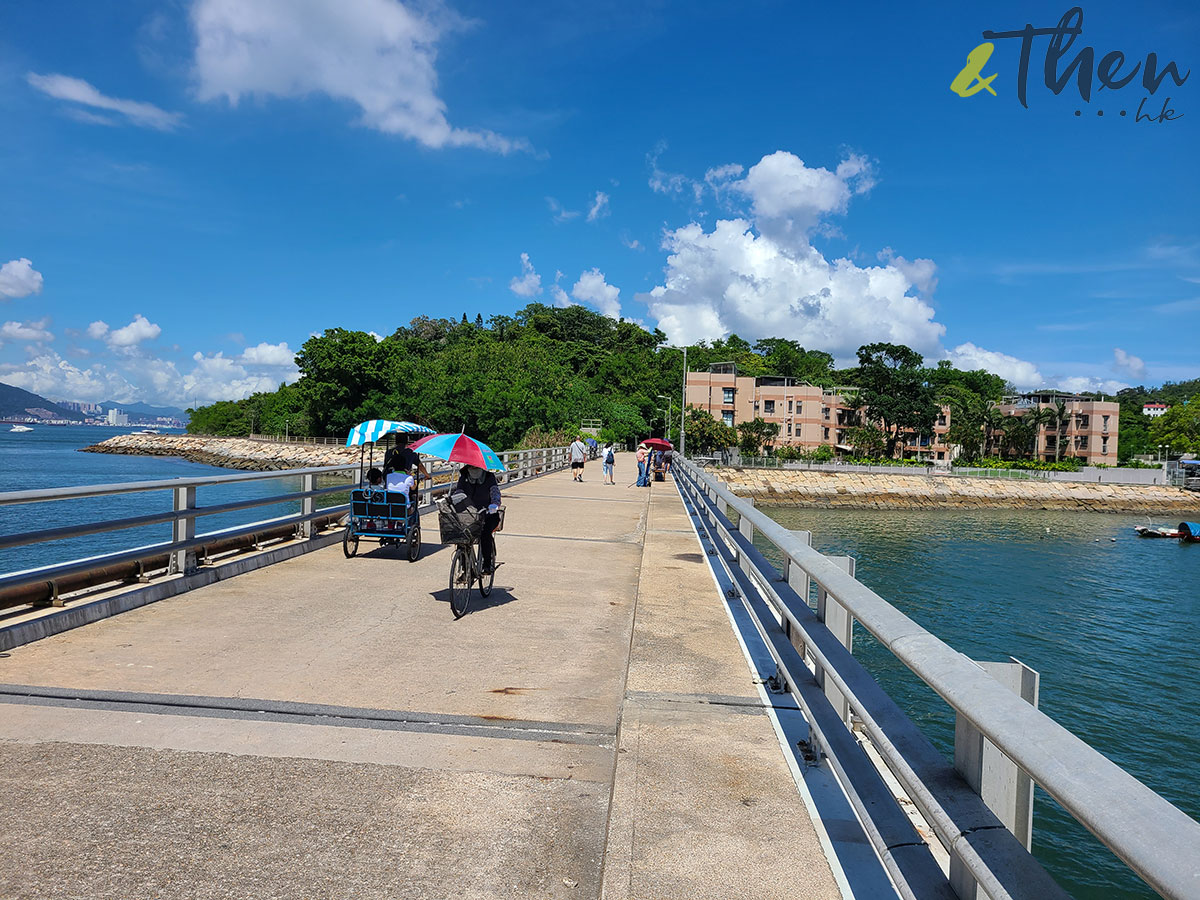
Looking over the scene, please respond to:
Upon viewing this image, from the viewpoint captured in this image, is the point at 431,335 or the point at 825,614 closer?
the point at 825,614

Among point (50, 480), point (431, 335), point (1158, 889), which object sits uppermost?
point (431, 335)

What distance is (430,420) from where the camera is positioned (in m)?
81.2

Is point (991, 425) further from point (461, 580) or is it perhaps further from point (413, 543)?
point (461, 580)

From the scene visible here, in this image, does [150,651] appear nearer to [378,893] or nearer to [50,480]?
[378,893]

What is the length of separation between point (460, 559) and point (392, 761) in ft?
12.7

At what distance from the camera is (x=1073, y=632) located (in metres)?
22.6

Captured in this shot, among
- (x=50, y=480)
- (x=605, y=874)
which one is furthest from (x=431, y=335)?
(x=605, y=874)

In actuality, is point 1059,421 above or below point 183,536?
above

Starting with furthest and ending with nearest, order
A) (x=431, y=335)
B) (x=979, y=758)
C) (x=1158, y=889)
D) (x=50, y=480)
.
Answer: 1. (x=431, y=335)
2. (x=50, y=480)
3. (x=979, y=758)
4. (x=1158, y=889)

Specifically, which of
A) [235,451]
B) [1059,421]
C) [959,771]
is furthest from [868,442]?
[959,771]

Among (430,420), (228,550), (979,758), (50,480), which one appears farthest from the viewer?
(430,420)

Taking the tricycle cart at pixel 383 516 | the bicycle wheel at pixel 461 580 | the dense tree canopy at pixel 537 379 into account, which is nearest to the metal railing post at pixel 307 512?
the tricycle cart at pixel 383 516

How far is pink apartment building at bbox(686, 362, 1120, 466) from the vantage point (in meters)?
94.8

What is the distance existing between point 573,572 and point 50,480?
79.0m
